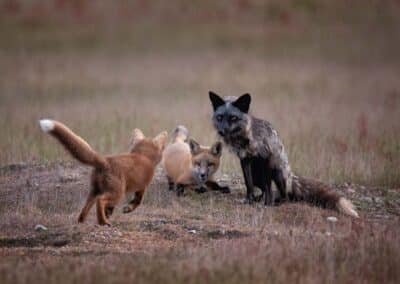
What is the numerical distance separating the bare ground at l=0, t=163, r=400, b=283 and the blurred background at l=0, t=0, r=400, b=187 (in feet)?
8.48

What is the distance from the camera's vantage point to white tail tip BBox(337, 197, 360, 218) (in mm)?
11852

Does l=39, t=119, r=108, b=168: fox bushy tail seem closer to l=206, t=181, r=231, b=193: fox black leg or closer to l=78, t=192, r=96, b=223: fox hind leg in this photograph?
l=78, t=192, r=96, b=223: fox hind leg

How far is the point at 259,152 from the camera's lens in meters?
12.6

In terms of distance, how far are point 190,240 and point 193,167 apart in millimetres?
3347

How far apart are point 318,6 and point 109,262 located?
28700 millimetres

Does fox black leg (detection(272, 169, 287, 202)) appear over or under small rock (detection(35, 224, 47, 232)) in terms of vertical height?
over

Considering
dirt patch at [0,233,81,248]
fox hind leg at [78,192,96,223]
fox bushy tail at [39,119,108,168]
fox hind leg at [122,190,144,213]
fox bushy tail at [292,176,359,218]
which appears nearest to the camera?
fox bushy tail at [39,119,108,168]

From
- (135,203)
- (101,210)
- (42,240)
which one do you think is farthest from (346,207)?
(42,240)

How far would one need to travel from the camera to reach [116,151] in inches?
627

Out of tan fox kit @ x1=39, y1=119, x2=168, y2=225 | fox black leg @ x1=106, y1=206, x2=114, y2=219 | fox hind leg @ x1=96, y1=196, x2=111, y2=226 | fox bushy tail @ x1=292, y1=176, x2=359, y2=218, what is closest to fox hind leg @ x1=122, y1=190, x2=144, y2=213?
tan fox kit @ x1=39, y1=119, x2=168, y2=225

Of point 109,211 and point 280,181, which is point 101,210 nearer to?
point 109,211

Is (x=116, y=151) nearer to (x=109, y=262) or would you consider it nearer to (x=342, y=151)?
(x=342, y=151)

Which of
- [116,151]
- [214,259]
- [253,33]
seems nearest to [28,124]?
[116,151]

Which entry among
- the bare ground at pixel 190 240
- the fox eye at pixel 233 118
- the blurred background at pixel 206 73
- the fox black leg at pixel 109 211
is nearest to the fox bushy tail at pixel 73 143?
the fox black leg at pixel 109 211
